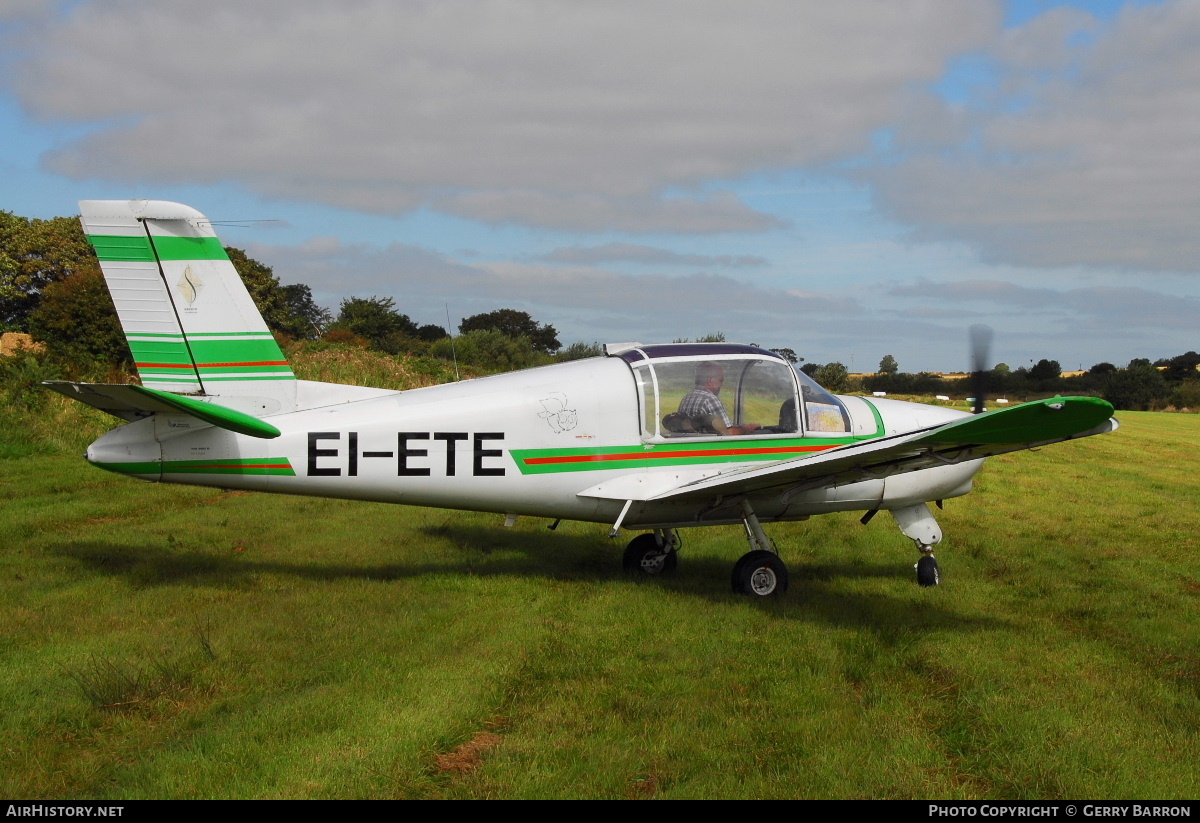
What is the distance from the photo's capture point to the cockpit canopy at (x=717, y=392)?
8.12 metres

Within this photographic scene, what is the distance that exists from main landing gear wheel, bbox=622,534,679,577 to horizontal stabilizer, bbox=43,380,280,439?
12.0ft

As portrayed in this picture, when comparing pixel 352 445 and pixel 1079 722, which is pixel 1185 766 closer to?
pixel 1079 722

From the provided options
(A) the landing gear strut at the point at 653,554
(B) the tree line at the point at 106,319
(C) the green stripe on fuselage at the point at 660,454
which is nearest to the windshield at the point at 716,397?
(C) the green stripe on fuselage at the point at 660,454

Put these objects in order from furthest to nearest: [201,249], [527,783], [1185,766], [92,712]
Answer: [201,249] < [92,712] < [1185,766] < [527,783]

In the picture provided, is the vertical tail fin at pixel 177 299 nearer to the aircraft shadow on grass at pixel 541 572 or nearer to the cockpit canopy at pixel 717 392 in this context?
the aircraft shadow on grass at pixel 541 572

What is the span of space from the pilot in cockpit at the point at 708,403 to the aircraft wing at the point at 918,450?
0.45 m

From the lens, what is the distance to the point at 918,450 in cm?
703

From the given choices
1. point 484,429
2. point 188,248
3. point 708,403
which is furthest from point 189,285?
point 708,403

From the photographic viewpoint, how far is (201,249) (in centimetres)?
796

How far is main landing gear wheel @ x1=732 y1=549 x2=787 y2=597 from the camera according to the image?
7.89 metres

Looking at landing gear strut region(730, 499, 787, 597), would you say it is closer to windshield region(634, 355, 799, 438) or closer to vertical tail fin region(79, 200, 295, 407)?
windshield region(634, 355, 799, 438)

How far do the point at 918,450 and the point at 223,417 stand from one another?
5.43 meters

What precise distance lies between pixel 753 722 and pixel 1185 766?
6.77 feet

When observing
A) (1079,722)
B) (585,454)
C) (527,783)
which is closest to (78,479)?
(585,454)
